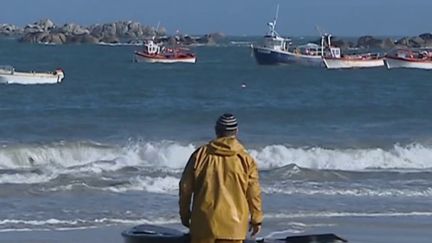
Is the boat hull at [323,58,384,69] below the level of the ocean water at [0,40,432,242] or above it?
above

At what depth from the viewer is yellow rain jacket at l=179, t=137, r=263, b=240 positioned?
299 inches

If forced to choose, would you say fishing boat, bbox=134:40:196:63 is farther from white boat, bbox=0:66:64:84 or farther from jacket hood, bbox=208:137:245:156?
jacket hood, bbox=208:137:245:156

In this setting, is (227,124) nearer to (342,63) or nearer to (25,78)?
(25,78)

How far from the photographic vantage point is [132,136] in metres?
28.0

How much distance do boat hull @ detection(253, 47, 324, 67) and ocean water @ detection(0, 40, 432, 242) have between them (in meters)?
21.9

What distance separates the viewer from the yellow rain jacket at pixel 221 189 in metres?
7.59

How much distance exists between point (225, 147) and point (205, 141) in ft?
64.2

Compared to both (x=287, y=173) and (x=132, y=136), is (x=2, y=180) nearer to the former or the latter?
(x=287, y=173)

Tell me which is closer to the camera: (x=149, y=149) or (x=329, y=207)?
(x=329, y=207)

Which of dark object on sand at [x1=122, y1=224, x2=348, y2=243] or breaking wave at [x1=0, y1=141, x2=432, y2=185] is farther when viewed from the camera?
breaking wave at [x1=0, y1=141, x2=432, y2=185]

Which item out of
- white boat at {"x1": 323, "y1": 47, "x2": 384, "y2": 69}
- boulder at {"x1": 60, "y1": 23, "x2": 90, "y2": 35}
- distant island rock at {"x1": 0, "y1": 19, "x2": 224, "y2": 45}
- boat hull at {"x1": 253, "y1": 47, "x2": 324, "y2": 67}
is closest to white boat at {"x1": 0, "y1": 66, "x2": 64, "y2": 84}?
boat hull at {"x1": 253, "y1": 47, "x2": 324, "y2": 67}

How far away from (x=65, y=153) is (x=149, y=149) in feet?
5.85

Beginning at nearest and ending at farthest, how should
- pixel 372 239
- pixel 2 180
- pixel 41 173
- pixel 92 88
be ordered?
pixel 372 239, pixel 2 180, pixel 41 173, pixel 92 88

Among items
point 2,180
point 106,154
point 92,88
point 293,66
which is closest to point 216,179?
point 2,180
